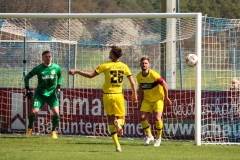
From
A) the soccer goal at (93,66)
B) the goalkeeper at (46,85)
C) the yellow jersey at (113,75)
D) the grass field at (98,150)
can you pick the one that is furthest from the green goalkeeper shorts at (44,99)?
the yellow jersey at (113,75)

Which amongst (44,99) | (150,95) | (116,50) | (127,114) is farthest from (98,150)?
(127,114)

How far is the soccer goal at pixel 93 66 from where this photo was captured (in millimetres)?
17031

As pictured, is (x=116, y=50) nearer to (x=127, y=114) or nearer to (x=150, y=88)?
(x=150, y=88)

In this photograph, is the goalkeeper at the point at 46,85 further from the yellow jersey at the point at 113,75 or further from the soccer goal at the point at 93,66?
the yellow jersey at the point at 113,75

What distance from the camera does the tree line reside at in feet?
79.7

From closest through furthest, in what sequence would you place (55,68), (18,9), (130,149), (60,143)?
(130,149) → (60,143) → (55,68) → (18,9)

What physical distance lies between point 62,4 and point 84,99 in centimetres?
789

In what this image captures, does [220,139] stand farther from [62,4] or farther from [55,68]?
[62,4]

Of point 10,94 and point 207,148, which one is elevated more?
point 10,94

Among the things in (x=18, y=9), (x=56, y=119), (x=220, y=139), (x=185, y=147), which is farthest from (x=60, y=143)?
(x=18, y=9)

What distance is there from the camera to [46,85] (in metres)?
16.7

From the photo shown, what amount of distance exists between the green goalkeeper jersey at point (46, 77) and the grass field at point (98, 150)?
3.71 ft

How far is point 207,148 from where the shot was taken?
14914 mm

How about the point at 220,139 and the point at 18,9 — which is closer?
the point at 220,139
